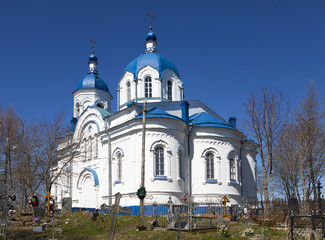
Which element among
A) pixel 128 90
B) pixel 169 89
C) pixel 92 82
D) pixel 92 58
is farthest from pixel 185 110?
pixel 92 58

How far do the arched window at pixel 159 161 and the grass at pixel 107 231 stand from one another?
214 inches

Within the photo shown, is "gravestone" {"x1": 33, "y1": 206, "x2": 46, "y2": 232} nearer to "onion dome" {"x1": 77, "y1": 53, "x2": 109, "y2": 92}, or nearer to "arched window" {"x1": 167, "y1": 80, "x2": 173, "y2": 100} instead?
"arched window" {"x1": 167, "y1": 80, "x2": 173, "y2": 100}

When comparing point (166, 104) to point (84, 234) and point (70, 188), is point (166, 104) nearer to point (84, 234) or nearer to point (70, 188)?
point (70, 188)

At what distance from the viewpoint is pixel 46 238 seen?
44.8 feet

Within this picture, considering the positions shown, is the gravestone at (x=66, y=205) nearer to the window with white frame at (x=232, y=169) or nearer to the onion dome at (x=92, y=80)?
the window with white frame at (x=232, y=169)

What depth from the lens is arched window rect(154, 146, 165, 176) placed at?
2295cm

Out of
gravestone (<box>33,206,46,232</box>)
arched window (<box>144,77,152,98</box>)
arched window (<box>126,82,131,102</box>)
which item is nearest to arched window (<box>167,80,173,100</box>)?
arched window (<box>144,77,152,98</box>)

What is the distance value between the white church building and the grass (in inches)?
208

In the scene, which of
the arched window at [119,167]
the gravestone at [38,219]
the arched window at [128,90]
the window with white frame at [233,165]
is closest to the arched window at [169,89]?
the arched window at [128,90]

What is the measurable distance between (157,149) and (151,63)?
304 inches

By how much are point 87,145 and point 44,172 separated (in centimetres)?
462

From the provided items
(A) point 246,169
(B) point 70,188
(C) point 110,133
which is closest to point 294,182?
(A) point 246,169

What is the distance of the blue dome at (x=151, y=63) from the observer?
28281 millimetres

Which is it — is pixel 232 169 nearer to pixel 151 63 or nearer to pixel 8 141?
pixel 151 63
